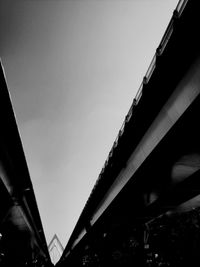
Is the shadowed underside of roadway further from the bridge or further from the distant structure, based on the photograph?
the distant structure

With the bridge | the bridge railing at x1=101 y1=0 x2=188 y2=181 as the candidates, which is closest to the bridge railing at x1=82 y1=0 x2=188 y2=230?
the bridge railing at x1=101 y1=0 x2=188 y2=181

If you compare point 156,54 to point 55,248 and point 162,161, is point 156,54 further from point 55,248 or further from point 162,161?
point 55,248

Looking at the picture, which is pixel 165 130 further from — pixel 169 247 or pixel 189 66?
pixel 169 247

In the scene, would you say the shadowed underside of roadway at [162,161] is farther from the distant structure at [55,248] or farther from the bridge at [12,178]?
the distant structure at [55,248]

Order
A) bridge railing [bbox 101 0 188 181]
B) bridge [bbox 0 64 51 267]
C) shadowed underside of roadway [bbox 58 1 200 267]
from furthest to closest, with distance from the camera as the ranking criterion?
bridge [bbox 0 64 51 267] < shadowed underside of roadway [bbox 58 1 200 267] < bridge railing [bbox 101 0 188 181]

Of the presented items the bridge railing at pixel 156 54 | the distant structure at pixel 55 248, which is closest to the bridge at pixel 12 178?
the bridge railing at pixel 156 54

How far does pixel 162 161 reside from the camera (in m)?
6.60

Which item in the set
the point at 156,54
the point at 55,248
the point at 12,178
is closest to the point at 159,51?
the point at 156,54

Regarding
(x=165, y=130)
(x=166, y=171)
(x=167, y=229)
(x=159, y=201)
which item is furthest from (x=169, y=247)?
(x=165, y=130)

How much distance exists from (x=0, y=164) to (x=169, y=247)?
7.89 meters

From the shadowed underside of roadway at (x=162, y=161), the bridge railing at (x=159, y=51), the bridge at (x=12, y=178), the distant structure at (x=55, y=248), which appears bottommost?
the shadowed underside of roadway at (x=162, y=161)

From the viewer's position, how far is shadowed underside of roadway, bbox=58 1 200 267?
14.3ft

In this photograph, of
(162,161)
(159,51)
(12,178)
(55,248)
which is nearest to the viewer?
(159,51)

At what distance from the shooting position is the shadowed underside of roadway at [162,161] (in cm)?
436
